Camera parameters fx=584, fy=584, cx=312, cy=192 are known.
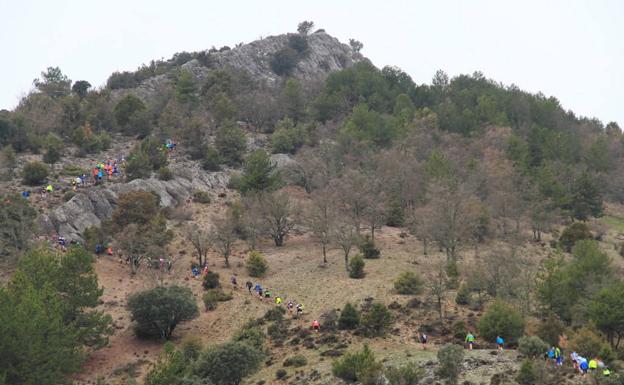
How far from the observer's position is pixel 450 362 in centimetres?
3011

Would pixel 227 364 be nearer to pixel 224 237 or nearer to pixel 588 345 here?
pixel 588 345

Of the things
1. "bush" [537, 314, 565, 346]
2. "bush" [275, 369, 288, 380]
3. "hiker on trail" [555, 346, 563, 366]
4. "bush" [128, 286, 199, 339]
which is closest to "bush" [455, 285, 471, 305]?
"bush" [537, 314, 565, 346]

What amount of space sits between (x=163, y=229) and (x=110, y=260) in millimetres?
5736

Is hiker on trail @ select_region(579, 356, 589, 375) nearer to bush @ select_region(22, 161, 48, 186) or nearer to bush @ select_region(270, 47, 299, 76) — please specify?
bush @ select_region(22, 161, 48, 186)

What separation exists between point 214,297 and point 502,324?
73.7ft

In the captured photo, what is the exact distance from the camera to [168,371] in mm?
29047

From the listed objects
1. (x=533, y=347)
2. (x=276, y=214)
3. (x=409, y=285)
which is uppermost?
(x=276, y=214)

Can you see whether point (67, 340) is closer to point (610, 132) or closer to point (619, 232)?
point (619, 232)

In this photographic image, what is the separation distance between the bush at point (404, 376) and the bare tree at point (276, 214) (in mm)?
33794

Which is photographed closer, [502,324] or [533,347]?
[533,347]

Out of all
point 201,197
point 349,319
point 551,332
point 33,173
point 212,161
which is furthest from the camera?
point 212,161

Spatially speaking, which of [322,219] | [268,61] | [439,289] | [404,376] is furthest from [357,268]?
[268,61]

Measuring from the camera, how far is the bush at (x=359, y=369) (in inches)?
1228

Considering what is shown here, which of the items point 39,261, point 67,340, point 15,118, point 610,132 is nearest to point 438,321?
point 67,340
